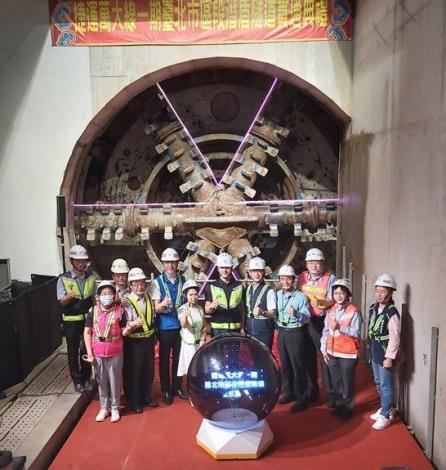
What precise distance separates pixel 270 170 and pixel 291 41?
2173 mm

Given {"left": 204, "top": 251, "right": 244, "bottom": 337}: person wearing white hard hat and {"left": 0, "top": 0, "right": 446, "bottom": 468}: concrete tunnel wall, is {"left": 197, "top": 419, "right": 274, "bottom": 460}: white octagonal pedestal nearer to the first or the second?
{"left": 204, "top": 251, "right": 244, "bottom": 337}: person wearing white hard hat

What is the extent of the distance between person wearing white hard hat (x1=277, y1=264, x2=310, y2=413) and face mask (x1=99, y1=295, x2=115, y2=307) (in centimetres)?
148

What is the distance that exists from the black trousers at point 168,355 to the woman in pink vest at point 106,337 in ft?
1.51

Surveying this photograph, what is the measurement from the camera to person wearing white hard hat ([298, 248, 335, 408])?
481 cm

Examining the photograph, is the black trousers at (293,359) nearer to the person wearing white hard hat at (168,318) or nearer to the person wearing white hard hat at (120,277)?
the person wearing white hard hat at (168,318)

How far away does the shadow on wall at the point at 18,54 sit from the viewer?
20.0ft

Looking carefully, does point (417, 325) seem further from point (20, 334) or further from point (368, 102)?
point (20, 334)

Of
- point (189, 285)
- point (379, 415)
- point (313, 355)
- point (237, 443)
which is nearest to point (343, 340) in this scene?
point (313, 355)

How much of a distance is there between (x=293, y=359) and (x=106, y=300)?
5.78ft

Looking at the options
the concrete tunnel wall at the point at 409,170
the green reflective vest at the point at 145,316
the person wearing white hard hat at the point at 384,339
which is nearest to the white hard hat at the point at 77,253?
the green reflective vest at the point at 145,316

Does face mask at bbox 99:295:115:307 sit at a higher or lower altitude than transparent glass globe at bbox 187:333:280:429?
higher

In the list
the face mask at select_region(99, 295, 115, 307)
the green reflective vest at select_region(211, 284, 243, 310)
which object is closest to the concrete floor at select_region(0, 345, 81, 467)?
the face mask at select_region(99, 295, 115, 307)

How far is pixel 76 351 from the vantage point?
4922mm

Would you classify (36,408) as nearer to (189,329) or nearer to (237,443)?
(189,329)
